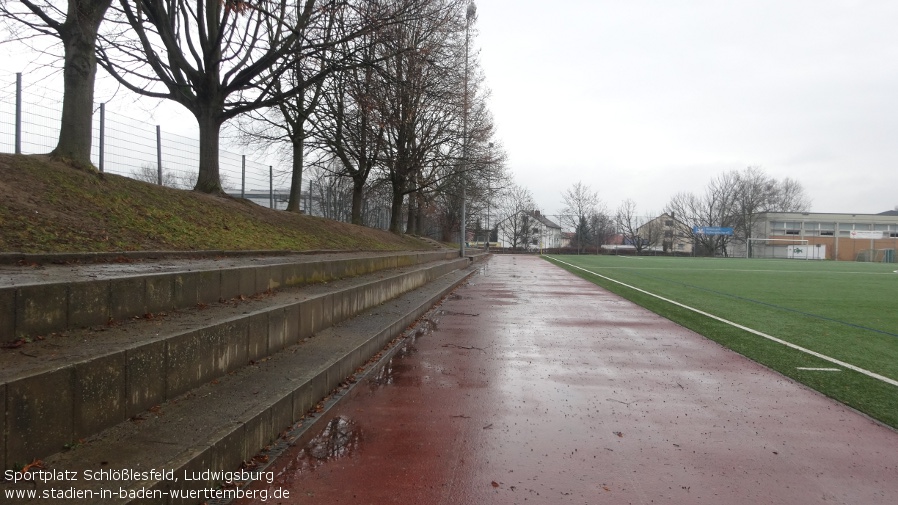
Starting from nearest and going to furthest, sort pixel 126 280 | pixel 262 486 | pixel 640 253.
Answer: pixel 262 486
pixel 126 280
pixel 640 253

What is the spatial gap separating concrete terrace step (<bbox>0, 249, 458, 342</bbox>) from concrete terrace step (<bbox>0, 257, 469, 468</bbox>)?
0.13 metres

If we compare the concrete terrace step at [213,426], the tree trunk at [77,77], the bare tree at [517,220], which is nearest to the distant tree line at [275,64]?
the tree trunk at [77,77]

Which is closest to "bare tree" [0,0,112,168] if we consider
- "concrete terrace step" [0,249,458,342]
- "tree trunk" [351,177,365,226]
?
"concrete terrace step" [0,249,458,342]

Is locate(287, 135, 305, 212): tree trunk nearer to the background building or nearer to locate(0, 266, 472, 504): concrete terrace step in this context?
locate(0, 266, 472, 504): concrete terrace step

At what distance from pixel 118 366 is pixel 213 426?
702mm

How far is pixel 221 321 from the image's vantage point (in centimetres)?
489

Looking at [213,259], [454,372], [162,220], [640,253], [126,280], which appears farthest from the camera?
[640,253]

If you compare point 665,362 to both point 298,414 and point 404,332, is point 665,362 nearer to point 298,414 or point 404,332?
point 404,332

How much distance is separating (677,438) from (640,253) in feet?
300

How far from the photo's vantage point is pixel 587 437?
4.62 meters

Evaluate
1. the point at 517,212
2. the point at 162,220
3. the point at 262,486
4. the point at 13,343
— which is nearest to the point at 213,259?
the point at 162,220

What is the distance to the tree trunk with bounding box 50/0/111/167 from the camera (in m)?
9.48

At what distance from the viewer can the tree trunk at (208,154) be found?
14.1 m

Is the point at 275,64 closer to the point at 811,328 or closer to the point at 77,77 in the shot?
the point at 77,77
